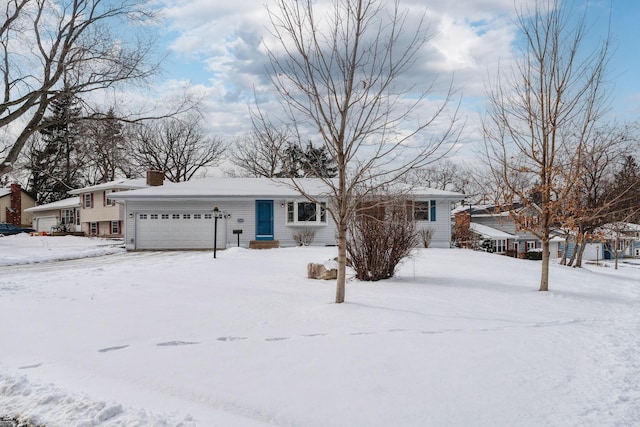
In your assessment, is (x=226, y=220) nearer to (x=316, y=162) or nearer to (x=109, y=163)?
(x=316, y=162)

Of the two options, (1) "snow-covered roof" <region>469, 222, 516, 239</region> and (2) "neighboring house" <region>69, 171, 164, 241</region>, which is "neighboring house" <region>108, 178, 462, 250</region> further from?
(1) "snow-covered roof" <region>469, 222, 516, 239</region>

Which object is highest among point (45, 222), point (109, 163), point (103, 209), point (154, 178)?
point (109, 163)

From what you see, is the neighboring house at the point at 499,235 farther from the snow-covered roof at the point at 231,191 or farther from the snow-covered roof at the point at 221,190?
the snow-covered roof at the point at 221,190

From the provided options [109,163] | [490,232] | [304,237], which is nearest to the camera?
[304,237]

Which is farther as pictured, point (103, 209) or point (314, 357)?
point (103, 209)

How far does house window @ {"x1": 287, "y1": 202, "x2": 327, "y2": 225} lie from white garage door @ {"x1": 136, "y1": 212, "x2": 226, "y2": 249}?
307 cm

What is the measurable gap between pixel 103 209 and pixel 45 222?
13.7 meters

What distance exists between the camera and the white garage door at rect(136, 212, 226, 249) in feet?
75.8

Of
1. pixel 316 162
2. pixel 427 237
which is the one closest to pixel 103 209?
pixel 427 237

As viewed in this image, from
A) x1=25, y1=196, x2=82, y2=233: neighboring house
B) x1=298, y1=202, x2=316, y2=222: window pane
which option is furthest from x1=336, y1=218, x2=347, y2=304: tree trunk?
x1=25, y1=196, x2=82, y2=233: neighboring house

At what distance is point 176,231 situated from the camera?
2320 centimetres

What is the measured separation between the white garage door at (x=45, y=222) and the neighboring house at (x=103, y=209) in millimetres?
7060

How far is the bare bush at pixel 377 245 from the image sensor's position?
10.2m

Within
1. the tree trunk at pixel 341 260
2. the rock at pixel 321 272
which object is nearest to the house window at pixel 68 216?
the rock at pixel 321 272
